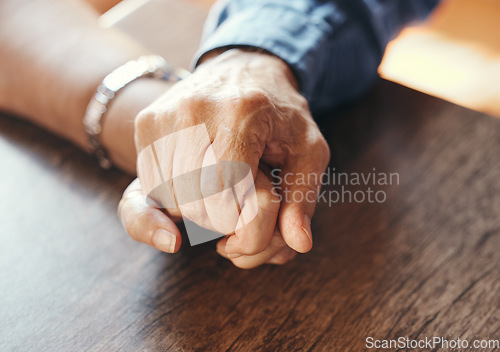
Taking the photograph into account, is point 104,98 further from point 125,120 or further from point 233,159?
point 233,159

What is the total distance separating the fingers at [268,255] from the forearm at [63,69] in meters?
0.16

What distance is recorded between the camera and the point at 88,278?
0.38 metres

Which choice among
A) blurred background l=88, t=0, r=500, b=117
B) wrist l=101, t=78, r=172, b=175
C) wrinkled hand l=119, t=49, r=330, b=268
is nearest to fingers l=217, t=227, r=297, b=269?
wrinkled hand l=119, t=49, r=330, b=268

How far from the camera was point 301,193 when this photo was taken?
1.19 feet

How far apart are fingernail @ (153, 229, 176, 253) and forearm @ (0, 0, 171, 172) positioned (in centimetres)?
13

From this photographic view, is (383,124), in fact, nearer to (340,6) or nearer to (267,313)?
(340,6)

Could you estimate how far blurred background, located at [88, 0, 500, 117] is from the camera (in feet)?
2.31

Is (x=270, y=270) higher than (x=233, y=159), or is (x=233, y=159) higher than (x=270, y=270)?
(x=233, y=159)

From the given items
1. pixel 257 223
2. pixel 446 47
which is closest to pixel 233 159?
pixel 257 223

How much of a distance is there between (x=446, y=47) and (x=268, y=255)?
1.41 m

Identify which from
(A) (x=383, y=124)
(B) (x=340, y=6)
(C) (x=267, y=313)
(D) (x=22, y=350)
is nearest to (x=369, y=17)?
(B) (x=340, y=6)

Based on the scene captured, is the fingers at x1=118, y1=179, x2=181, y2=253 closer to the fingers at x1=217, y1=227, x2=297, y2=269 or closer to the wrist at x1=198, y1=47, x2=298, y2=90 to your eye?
the fingers at x1=217, y1=227, x2=297, y2=269

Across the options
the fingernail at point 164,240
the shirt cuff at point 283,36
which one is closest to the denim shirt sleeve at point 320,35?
the shirt cuff at point 283,36

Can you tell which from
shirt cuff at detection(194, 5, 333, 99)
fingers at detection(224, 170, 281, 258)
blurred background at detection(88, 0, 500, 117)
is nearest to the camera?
fingers at detection(224, 170, 281, 258)
